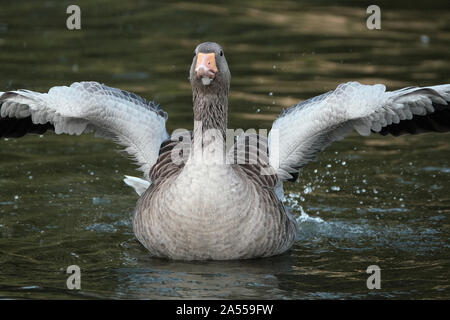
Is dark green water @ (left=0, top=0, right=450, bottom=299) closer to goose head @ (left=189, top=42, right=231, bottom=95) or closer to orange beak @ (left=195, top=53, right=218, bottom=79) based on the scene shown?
goose head @ (left=189, top=42, right=231, bottom=95)

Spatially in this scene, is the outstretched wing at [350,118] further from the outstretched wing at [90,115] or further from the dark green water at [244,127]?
the outstretched wing at [90,115]

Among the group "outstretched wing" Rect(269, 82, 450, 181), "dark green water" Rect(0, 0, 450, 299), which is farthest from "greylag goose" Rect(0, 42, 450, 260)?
"dark green water" Rect(0, 0, 450, 299)

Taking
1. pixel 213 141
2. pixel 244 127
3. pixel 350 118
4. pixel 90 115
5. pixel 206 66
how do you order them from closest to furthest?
pixel 206 66, pixel 213 141, pixel 350 118, pixel 90 115, pixel 244 127

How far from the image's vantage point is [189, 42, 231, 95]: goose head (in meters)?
8.63

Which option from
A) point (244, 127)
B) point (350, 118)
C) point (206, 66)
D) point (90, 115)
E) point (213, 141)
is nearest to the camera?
point (206, 66)

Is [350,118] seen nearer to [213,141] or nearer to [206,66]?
[213,141]

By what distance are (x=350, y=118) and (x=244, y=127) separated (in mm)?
4899

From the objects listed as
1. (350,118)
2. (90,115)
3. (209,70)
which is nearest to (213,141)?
(209,70)

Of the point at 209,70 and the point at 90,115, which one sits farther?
the point at 90,115

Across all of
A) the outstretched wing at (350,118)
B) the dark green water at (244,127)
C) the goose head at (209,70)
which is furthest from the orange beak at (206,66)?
the dark green water at (244,127)

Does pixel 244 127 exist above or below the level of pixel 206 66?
above

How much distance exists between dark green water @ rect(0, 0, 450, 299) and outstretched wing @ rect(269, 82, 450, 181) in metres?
1.06

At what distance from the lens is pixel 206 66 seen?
8609 millimetres

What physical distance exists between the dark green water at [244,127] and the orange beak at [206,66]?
1.93 meters
